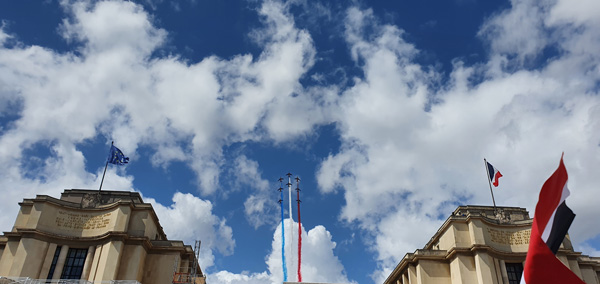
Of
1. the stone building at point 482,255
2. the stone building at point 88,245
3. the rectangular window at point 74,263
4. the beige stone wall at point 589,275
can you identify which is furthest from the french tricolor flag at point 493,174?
the rectangular window at point 74,263

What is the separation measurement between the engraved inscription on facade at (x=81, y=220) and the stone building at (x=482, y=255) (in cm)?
3420

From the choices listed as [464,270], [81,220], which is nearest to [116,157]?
[81,220]

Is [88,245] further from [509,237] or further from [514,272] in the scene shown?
[509,237]

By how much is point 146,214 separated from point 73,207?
Result: 300 inches

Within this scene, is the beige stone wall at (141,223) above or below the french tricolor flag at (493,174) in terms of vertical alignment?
below

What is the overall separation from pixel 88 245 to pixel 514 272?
45.2m

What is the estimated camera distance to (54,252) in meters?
47.5

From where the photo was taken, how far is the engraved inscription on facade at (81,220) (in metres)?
49.4

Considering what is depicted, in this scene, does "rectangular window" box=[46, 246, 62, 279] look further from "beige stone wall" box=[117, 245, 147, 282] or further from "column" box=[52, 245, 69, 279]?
"beige stone wall" box=[117, 245, 147, 282]

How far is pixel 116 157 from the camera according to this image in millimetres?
53469

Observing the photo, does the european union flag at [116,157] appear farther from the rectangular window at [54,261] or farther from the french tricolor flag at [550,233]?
the french tricolor flag at [550,233]

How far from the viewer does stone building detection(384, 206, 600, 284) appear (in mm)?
49719

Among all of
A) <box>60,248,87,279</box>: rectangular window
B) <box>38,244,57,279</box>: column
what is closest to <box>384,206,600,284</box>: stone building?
<box>60,248,87,279</box>: rectangular window

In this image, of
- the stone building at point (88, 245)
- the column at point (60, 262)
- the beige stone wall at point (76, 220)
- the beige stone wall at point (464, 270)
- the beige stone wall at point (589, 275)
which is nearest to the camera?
the stone building at point (88, 245)
